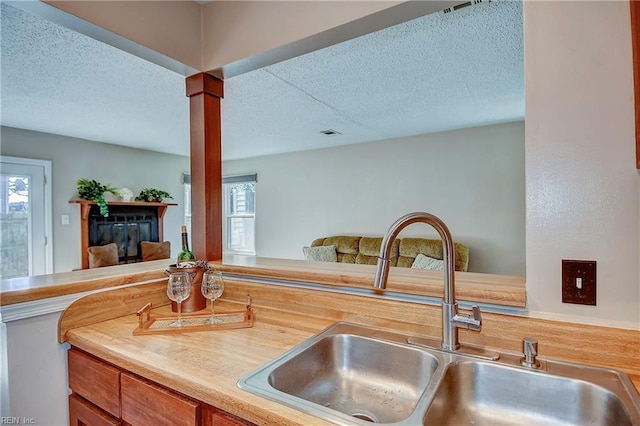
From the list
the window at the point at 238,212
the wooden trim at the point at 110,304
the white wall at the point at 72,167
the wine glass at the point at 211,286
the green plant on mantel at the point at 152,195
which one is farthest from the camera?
the window at the point at 238,212

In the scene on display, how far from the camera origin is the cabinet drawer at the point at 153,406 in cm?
86

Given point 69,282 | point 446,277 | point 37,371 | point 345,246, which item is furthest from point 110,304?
point 345,246

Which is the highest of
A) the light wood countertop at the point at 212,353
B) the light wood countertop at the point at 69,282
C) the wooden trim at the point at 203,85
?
the wooden trim at the point at 203,85

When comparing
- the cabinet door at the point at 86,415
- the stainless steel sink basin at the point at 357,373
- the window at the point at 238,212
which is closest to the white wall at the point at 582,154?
the stainless steel sink basin at the point at 357,373

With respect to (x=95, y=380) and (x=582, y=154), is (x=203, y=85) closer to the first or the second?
(x=95, y=380)

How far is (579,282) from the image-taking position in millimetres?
919

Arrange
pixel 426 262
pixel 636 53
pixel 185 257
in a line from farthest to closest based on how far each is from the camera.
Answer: pixel 426 262 < pixel 185 257 < pixel 636 53

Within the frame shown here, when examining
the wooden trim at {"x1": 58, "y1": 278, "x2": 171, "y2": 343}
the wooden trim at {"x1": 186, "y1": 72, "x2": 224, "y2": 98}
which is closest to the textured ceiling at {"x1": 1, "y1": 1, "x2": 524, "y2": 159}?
the wooden trim at {"x1": 186, "y1": 72, "x2": 224, "y2": 98}

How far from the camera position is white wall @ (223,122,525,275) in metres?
3.66

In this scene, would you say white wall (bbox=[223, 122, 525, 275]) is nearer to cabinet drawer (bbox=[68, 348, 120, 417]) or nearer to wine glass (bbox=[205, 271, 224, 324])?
wine glass (bbox=[205, 271, 224, 324])

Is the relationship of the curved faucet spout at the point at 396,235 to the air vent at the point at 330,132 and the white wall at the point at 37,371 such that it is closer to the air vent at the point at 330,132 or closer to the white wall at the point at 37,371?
the white wall at the point at 37,371

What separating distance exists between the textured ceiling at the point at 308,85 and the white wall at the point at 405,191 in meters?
0.30

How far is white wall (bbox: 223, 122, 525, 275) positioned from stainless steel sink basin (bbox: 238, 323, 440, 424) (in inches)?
123

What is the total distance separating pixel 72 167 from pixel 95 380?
13.4ft
